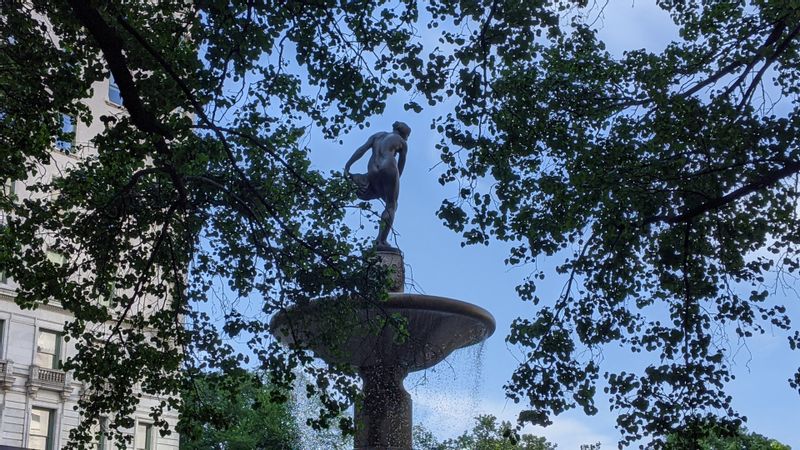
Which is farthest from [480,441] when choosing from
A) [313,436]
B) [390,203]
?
[390,203]

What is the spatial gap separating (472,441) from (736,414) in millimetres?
30144

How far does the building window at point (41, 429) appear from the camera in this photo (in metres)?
35.8

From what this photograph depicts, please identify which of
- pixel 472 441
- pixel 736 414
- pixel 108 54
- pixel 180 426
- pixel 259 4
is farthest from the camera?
pixel 472 441

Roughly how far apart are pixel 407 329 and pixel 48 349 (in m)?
24.4

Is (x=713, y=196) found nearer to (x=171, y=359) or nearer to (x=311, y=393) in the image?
(x=311, y=393)

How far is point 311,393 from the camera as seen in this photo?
41.2 feet

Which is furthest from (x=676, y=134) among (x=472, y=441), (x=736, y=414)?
(x=472, y=441)

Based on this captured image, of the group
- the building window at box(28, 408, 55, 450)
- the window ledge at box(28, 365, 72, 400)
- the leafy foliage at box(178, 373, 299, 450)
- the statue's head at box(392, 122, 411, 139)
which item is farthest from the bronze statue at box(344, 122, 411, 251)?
the leafy foliage at box(178, 373, 299, 450)

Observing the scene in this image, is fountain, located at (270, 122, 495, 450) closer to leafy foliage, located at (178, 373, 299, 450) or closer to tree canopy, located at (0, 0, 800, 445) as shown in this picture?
tree canopy, located at (0, 0, 800, 445)

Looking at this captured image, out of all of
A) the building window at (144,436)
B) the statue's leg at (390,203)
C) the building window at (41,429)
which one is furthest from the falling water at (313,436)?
the statue's leg at (390,203)

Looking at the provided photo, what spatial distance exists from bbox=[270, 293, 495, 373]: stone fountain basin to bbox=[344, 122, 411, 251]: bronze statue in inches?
84.0

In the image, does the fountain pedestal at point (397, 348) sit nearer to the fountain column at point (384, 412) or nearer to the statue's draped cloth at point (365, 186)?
the fountain column at point (384, 412)

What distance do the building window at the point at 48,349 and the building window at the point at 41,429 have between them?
152 centimetres

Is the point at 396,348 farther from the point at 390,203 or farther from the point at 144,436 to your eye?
the point at 144,436
